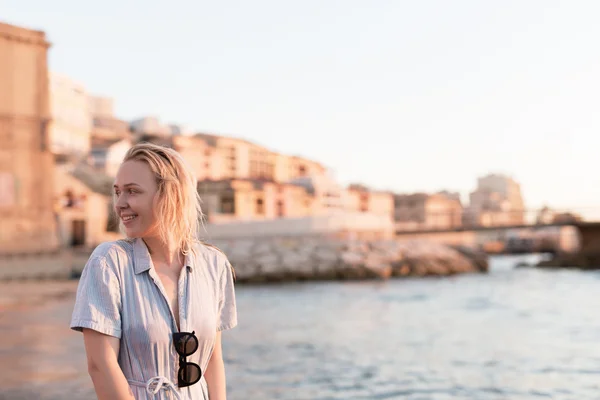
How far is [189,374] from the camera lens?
6.59 ft

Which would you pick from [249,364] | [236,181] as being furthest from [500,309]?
[236,181]

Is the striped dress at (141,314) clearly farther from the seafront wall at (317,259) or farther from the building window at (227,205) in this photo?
the building window at (227,205)

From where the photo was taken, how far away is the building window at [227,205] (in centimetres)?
4950

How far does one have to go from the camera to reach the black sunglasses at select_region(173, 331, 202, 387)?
1974 millimetres

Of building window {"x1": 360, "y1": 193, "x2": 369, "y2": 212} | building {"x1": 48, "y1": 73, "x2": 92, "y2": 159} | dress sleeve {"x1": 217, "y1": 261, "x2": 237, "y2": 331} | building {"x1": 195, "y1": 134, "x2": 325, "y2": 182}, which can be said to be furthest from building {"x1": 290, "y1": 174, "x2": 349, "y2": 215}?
dress sleeve {"x1": 217, "y1": 261, "x2": 237, "y2": 331}

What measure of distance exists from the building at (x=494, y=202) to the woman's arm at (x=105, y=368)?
8166 centimetres

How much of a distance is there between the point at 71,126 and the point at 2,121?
2430cm

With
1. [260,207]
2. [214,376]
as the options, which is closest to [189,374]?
[214,376]

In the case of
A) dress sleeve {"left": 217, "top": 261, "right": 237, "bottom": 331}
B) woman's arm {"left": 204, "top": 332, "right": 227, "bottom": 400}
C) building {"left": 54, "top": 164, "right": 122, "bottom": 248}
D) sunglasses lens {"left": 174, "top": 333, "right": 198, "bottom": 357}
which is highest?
building {"left": 54, "top": 164, "right": 122, "bottom": 248}

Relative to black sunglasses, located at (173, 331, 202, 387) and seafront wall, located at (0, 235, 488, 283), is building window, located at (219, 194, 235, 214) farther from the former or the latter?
black sunglasses, located at (173, 331, 202, 387)

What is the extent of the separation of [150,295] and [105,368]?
221 mm

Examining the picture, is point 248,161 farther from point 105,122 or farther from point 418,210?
point 418,210

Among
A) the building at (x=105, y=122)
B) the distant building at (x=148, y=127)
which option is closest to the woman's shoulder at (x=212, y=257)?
the building at (x=105, y=122)

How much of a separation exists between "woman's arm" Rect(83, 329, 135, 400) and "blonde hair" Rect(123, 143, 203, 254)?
32 centimetres
